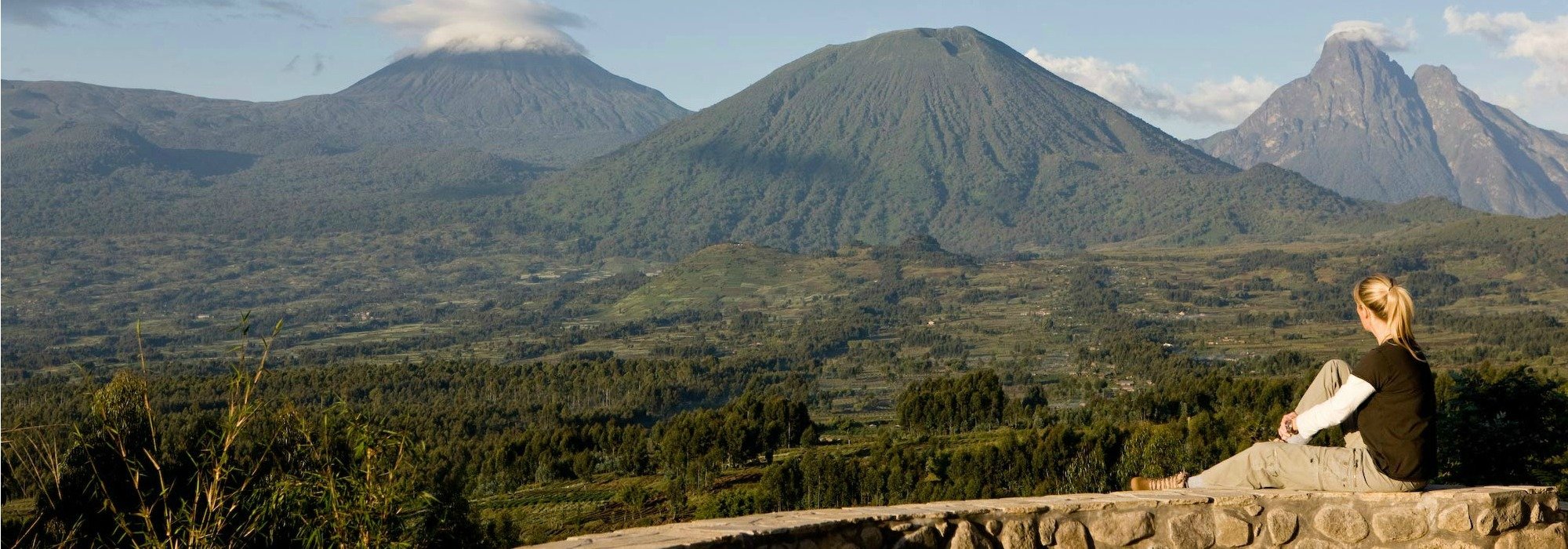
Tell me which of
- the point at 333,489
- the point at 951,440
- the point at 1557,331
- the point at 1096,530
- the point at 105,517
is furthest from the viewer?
the point at 1557,331

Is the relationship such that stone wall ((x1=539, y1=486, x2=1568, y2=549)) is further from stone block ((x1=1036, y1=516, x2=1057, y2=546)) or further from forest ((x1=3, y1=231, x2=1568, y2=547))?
forest ((x1=3, y1=231, x2=1568, y2=547))

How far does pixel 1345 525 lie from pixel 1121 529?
4.75ft

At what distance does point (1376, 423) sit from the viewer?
8.58 m

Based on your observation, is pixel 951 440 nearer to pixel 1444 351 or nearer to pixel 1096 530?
pixel 1096 530

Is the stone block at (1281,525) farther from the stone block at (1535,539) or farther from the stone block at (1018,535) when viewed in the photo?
the stone block at (1018,535)

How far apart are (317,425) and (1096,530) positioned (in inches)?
198

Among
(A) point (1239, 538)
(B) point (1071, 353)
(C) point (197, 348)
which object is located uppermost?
(A) point (1239, 538)

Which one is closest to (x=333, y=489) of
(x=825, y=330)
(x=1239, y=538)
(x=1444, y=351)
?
(x=1239, y=538)

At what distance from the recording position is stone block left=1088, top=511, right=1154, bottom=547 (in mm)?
8570

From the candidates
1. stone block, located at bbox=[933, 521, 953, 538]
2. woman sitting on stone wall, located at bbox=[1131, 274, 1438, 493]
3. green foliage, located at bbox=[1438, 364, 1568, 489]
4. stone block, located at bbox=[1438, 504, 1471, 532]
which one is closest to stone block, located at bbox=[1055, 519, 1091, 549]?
stone block, located at bbox=[933, 521, 953, 538]

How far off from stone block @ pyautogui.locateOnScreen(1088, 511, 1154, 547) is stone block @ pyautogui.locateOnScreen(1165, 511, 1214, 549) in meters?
0.13

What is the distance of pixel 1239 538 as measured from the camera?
872cm

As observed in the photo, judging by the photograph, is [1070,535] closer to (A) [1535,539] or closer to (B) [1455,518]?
(B) [1455,518]

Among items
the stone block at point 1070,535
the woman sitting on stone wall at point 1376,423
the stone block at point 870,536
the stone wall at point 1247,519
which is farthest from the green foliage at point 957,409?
the stone block at point 870,536
